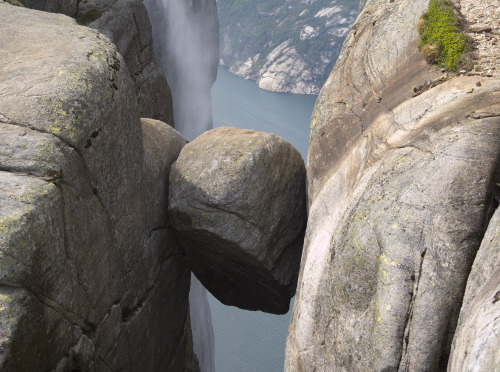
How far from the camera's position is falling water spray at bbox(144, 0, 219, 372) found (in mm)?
21609

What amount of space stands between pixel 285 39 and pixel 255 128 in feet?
84.8

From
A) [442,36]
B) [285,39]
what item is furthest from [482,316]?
[285,39]

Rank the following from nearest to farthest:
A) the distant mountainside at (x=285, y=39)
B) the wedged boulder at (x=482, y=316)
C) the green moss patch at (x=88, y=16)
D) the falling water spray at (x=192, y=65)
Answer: the wedged boulder at (x=482, y=316) → the green moss patch at (x=88, y=16) → the falling water spray at (x=192, y=65) → the distant mountainside at (x=285, y=39)

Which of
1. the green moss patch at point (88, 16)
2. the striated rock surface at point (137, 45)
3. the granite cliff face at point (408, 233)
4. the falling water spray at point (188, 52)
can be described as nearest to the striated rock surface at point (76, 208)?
the granite cliff face at point (408, 233)

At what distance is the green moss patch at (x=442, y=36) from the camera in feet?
25.2

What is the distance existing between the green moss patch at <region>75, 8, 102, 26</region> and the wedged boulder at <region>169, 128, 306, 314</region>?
20.0 feet

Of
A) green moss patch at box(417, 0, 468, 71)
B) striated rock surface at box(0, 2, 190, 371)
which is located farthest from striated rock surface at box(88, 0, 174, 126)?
green moss patch at box(417, 0, 468, 71)

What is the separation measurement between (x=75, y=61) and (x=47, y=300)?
142 inches

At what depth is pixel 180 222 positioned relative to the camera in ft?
32.8

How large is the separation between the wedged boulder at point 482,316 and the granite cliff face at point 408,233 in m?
0.02

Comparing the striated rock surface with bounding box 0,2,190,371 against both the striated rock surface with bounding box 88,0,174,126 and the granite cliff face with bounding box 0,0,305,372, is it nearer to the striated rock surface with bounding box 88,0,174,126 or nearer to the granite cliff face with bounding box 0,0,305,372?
the granite cliff face with bounding box 0,0,305,372

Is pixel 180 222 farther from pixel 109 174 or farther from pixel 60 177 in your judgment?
pixel 60 177

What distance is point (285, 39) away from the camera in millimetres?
71625

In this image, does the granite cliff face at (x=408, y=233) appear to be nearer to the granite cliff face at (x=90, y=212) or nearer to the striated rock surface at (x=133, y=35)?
the granite cliff face at (x=90, y=212)
